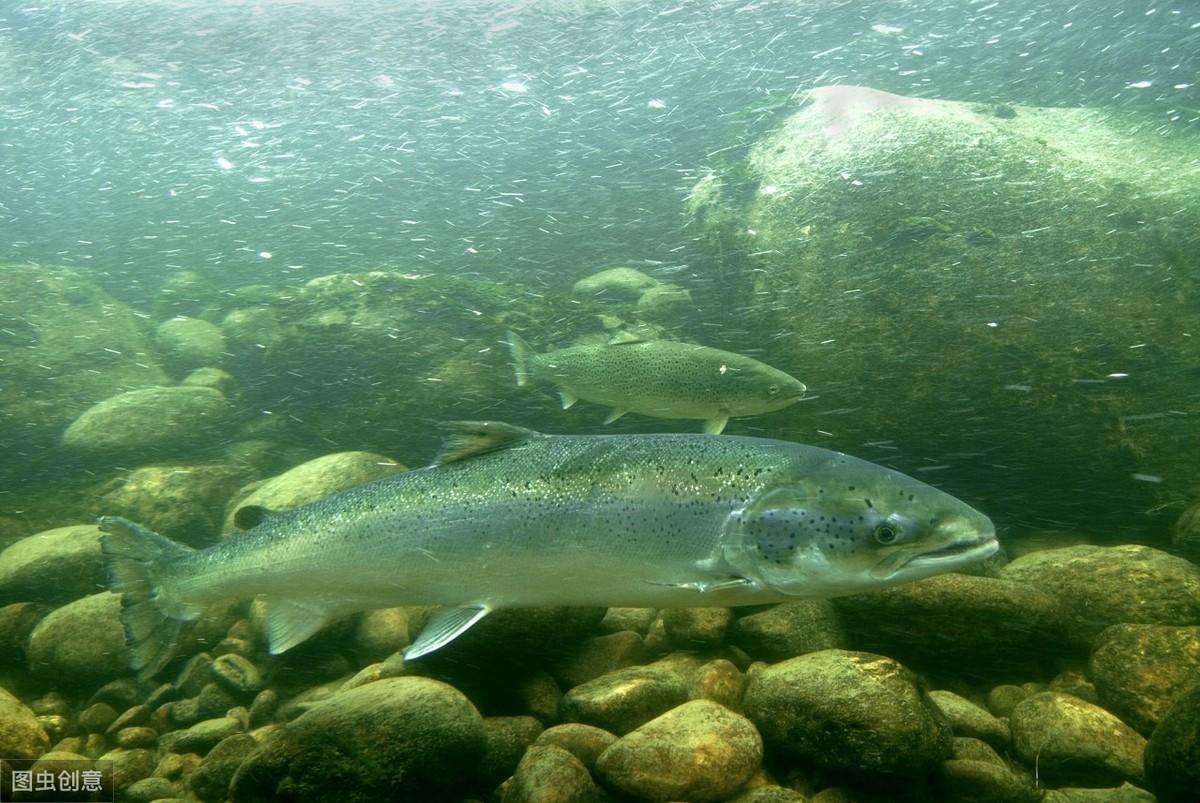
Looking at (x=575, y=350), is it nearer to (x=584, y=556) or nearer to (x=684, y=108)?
(x=584, y=556)

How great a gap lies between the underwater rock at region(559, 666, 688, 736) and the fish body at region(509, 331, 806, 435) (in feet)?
8.92

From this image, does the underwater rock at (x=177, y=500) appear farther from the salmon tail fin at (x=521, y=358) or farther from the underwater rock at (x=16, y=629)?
the salmon tail fin at (x=521, y=358)

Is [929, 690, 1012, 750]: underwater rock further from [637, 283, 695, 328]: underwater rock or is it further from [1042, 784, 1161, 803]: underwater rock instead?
[637, 283, 695, 328]: underwater rock

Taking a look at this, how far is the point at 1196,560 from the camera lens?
4.41 m

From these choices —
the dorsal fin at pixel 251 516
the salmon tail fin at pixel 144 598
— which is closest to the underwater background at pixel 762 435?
the salmon tail fin at pixel 144 598

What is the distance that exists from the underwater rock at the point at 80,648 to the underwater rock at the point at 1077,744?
5.33m

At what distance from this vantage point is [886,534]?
2533 millimetres

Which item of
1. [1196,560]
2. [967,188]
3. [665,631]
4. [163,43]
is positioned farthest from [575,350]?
[163,43]

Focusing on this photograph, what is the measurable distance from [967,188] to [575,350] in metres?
5.43

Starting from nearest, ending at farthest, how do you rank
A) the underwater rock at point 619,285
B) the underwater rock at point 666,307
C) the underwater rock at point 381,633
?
the underwater rock at point 381,633
the underwater rock at point 666,307
the underwater rock at point 619,285

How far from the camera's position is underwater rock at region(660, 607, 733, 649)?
363 cm

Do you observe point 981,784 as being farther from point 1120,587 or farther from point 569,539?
point 1120,587

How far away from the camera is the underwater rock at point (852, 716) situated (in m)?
2.41

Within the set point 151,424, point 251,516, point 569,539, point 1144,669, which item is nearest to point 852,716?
point 569,539
